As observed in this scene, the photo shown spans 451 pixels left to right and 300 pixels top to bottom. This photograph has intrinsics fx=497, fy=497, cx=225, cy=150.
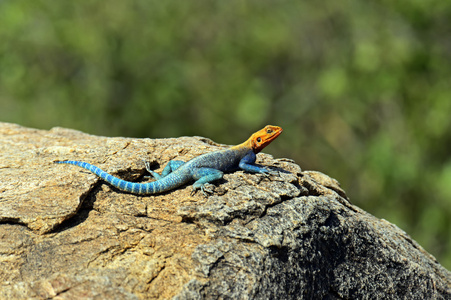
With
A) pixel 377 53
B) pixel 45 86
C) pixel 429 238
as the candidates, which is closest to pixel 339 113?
pixel 377 53

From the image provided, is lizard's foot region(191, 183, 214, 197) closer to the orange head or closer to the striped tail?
the striped tail

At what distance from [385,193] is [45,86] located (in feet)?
37.5

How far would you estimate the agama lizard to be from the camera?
4.80 m

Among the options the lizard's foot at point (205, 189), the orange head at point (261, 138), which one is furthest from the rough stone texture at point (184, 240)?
the orange head at point (261, 138)

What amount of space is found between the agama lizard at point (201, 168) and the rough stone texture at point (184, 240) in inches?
3.8

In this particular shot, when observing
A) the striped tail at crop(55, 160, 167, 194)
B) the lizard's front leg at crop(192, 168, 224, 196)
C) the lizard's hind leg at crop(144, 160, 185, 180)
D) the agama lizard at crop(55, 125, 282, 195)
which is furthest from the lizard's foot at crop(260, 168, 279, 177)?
the striped tail at crop(55, 160, 167, 194)

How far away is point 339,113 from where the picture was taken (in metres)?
14.9

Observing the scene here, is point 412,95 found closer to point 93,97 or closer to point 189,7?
point 189,7

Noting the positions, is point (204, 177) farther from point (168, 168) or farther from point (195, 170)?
point (168, 168)

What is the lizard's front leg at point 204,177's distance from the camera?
484 cm

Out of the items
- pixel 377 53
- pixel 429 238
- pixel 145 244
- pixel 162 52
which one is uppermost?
pixel 162 52

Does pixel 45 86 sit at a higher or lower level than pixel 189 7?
lower

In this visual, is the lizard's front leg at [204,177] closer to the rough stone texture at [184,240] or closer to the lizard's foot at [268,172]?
the rough stone texture at [184,240]

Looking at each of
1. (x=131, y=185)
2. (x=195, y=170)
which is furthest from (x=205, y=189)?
(x=131, y=185)
